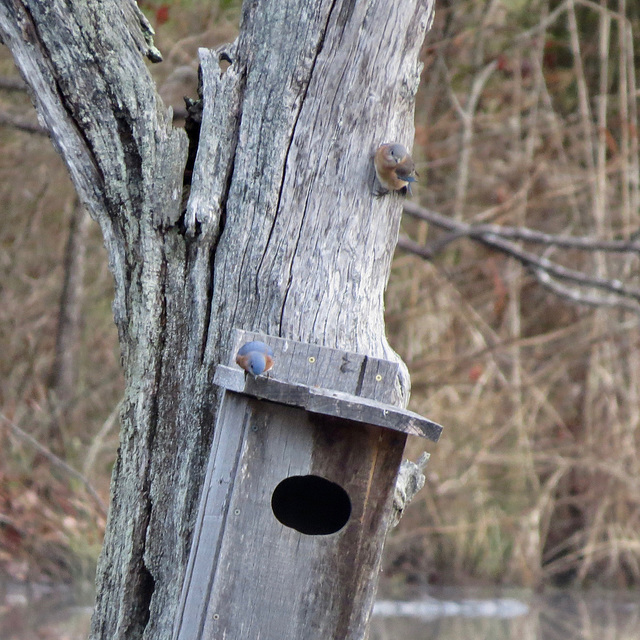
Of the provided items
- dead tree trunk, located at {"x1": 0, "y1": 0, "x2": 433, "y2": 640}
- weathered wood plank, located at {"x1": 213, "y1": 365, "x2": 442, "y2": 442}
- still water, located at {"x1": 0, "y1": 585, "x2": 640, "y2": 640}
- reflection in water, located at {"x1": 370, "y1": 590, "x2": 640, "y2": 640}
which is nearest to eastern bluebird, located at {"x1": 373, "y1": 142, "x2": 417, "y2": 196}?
dead tree trunk, located at {"x1": 0, "y1": 0, "x2": 433, "y2": 640}

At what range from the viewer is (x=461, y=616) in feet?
21.7

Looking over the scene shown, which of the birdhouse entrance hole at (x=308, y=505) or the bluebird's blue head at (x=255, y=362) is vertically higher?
the bluebird's blue head at (x=255, y=362)

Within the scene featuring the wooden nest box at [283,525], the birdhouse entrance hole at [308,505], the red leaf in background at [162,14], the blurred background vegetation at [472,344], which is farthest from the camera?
the blurred background vegetation at [472,344]

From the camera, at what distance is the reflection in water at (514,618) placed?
607cm

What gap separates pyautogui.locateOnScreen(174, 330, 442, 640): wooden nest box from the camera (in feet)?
6.88

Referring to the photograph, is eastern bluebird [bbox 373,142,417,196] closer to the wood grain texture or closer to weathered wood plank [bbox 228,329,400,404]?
weathered wood plank [bbox 228,329,400,404]

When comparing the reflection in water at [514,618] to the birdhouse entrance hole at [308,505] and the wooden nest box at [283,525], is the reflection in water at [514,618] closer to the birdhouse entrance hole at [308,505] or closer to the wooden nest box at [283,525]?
the birdhouse entrance hole at [308,505]

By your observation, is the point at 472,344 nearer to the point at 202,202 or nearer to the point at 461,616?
the point at 461,616

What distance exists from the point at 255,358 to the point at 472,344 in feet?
20.4

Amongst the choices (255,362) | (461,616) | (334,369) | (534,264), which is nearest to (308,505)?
(334,369)

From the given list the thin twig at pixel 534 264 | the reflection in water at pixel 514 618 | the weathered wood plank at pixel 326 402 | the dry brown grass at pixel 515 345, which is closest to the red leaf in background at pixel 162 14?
the thin twig at pixel 534 264

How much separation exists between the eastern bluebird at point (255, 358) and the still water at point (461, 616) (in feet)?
12.9

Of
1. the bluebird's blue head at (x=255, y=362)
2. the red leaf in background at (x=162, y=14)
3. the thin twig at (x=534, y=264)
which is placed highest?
the red leaf in background at (x=162, y=14)

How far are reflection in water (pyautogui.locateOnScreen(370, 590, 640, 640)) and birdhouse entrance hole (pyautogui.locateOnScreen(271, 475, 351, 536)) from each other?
385cm
